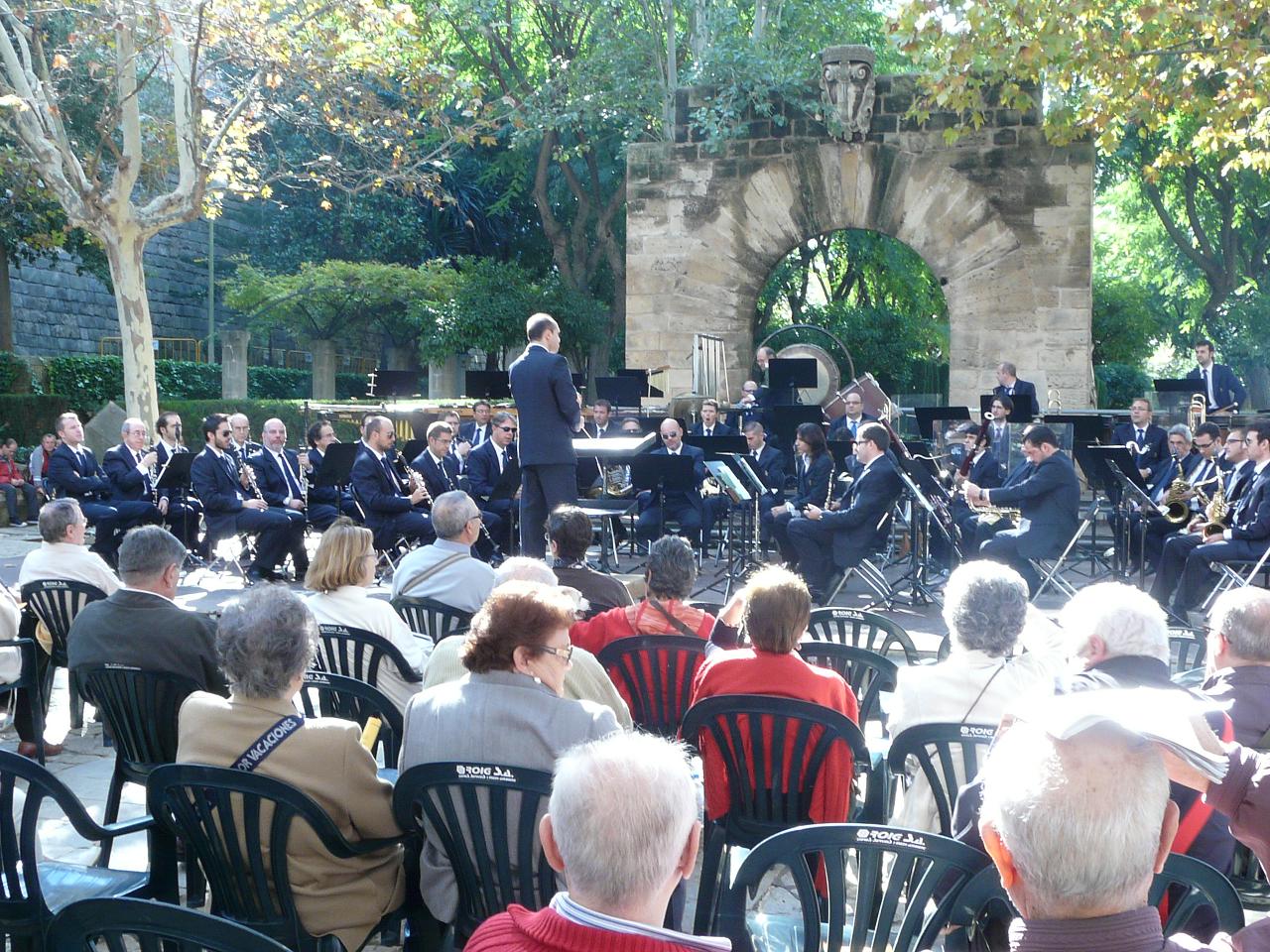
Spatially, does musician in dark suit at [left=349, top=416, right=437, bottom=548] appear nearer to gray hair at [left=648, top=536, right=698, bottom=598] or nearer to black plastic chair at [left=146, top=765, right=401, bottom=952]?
gray hair at [left=648, top=536, right=698, bottom=598]

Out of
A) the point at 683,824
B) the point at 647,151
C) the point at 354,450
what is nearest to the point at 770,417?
the point at 354,450

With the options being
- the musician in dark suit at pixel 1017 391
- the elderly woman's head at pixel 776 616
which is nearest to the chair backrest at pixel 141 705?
the elderly woman's head at pixel 776 616

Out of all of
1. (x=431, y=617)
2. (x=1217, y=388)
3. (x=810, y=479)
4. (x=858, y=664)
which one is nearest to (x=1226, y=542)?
(x=810, y=479)

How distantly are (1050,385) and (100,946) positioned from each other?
1460cm

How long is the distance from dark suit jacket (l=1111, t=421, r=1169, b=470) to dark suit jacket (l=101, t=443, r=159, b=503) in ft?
31.4

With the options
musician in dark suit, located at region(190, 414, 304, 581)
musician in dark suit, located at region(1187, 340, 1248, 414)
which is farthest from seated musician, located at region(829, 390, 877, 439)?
musician in dark suit, located at region(190, 414, 304, 581)

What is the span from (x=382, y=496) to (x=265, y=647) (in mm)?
7576

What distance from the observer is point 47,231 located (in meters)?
20.6

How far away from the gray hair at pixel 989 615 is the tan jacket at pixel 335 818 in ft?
6.17

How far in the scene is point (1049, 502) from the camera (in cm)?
906

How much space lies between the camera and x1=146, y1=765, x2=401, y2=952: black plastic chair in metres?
2.96

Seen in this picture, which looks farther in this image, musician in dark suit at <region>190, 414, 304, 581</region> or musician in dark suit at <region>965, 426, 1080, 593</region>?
musician in dark suit at <region>190, 414, 304, 581</region>

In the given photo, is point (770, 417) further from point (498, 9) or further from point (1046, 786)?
point (498, 9)

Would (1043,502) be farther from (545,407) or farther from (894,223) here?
(894,223)
